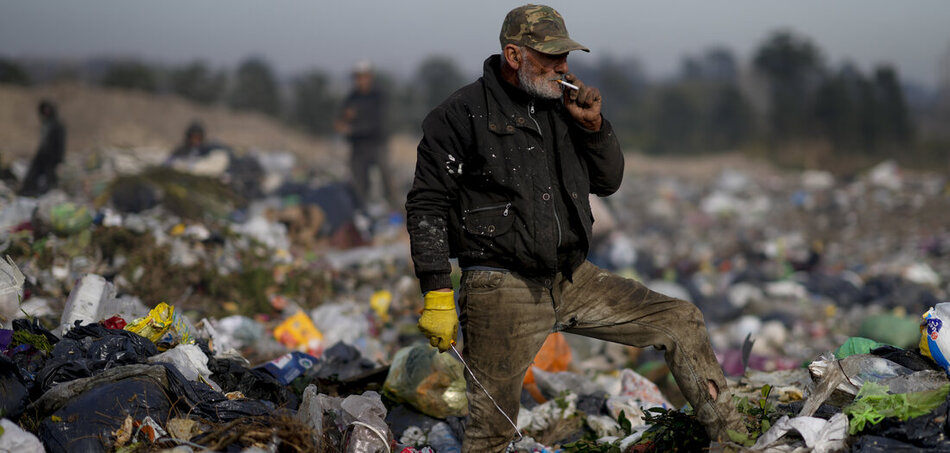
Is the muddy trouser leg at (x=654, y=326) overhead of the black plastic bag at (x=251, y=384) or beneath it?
overhead

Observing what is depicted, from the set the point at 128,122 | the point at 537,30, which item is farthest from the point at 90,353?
the point at 128,122

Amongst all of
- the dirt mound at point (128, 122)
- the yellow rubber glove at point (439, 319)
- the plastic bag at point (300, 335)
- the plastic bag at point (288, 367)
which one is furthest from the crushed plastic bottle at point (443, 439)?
the dirt mound at point (128, 122)

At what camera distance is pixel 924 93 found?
3047 cm

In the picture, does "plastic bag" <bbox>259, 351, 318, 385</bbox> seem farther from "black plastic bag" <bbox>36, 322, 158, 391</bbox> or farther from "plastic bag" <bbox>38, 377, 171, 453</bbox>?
"plastic bag" <bbox>38, 377, 171, 453</bbox>

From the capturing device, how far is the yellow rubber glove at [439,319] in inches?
110

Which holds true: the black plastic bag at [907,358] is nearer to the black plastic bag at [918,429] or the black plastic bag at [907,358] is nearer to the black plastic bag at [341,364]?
the black plastic bag at [918,429]

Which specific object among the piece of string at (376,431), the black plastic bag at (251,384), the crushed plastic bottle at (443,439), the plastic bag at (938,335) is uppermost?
the plastic bag at (938,335)

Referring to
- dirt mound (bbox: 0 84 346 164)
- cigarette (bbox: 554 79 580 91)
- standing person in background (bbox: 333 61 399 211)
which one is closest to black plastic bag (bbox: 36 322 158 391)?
cigarette (bbox: 554 79 580 91)

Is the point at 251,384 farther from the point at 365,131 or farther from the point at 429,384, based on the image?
the point at 365,131

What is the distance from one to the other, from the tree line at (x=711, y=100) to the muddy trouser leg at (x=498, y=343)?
1975 cm

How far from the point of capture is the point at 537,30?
2795 mm

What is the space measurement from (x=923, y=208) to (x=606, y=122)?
11.7m

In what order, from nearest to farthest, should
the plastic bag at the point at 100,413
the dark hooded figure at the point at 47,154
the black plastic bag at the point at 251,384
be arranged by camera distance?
the plastic bag at the point at 100,413 < the black plastic bag at the point at 251,384 < the dark hooded figure at the point at 47,154

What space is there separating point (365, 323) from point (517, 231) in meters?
3.80
